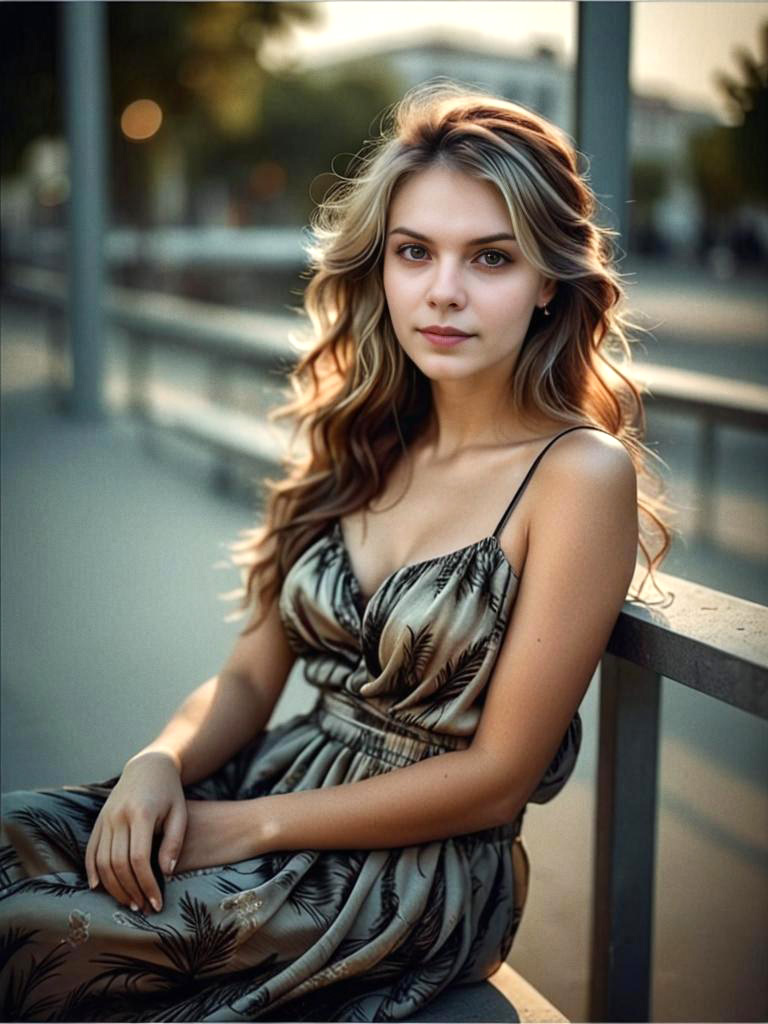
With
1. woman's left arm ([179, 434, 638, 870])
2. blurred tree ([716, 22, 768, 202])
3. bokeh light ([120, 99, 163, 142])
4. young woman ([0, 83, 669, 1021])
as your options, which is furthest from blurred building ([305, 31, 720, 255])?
woman's left arm ([179, 434, 638, 870])

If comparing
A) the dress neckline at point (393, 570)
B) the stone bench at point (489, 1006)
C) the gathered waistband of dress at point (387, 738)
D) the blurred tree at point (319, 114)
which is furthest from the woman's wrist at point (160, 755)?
the blurred tree at point (319, 114)

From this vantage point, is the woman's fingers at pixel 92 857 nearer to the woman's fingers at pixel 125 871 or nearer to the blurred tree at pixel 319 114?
the woman's fingers at pixel 125 871

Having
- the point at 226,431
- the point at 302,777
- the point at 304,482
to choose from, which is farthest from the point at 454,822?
the point at 226,431

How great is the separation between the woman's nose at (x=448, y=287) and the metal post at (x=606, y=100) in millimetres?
673

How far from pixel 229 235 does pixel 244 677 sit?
44212mm

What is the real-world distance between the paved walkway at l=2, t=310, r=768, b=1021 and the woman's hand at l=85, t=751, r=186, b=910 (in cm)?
100

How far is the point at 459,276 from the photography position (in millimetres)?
1928

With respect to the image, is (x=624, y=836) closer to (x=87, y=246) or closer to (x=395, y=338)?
(x=395, y=338)

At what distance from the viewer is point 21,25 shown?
1280 centimetres

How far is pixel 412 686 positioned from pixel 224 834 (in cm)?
35

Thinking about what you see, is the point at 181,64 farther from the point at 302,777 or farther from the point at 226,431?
the point at 302,777

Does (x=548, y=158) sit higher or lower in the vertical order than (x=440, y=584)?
higher

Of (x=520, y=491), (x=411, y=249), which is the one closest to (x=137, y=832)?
(x=520, y=491)

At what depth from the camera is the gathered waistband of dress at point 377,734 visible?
193 centimetres
